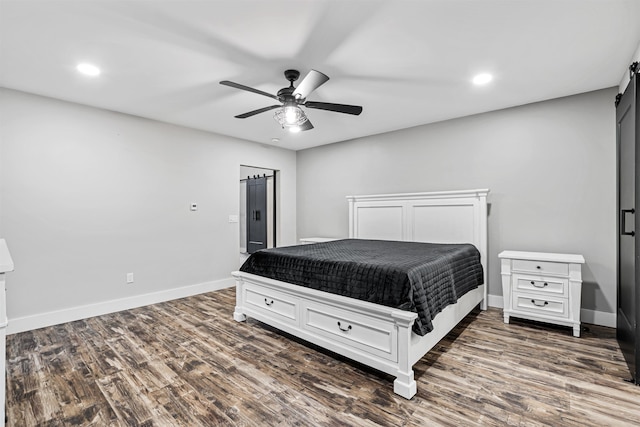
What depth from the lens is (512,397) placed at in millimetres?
1974

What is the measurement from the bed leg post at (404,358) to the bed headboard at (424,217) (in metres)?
2.13

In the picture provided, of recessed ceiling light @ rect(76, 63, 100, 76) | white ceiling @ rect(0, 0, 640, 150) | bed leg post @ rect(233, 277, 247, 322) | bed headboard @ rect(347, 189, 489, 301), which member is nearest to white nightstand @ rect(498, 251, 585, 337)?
bed headboard @ rect(347, 189, 489, 301)

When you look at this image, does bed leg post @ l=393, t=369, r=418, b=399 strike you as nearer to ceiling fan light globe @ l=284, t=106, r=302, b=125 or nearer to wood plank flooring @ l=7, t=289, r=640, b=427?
wood plank flooring @ l=7, t=289, r=640, b=427

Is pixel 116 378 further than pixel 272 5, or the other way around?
pixel 116 378

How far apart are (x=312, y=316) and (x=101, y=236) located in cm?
279

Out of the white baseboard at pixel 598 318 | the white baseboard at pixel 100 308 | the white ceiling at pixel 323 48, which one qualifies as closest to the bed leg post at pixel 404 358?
the white ceiling at pixel 323 48

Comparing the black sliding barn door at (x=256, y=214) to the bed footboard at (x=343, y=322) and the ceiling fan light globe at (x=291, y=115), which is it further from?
the ceiling fan light globe at (x=291, y=115)

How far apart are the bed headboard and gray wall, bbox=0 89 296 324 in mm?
2081

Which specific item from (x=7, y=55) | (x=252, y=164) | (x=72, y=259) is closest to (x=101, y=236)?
(x=72, y=259)

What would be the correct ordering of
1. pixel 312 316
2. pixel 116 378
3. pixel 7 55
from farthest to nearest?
1. pixel 312 316
2. pixel 7 55
3. pixel 116 378

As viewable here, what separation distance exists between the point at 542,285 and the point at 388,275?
6.31ft

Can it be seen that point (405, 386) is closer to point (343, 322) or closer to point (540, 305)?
point (343, 322)

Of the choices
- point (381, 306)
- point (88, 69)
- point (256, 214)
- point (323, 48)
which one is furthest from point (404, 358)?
point (256, 214)

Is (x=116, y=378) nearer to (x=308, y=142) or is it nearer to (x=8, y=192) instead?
(x=8, y=192)
